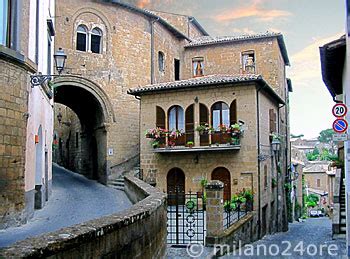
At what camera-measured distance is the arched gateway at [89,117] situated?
920 inches

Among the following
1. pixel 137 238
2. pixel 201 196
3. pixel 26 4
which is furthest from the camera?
pixel 201 196

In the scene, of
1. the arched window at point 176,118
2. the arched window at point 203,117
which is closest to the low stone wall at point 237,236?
the arched window at point 203,117

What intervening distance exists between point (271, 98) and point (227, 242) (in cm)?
1149

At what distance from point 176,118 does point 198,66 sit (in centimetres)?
1130

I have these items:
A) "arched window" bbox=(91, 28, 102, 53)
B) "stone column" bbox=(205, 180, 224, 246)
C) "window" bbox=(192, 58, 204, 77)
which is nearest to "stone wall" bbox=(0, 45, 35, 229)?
"stone column" bbox=(205, 180, 224, 246)

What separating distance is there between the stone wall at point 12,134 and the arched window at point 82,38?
13.8m


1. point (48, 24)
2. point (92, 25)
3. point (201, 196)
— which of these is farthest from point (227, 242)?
point (92, 25)

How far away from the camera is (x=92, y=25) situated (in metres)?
23.7

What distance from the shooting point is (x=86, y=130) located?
28156mm

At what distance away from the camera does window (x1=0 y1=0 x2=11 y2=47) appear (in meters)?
9.43

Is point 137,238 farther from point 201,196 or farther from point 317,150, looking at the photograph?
point 317,150

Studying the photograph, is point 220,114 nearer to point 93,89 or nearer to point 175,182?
point 175,182

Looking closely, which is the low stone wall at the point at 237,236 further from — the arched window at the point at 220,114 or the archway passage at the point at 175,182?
the arched window at the point at 220,114

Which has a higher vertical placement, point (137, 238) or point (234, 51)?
point (234, 51)
